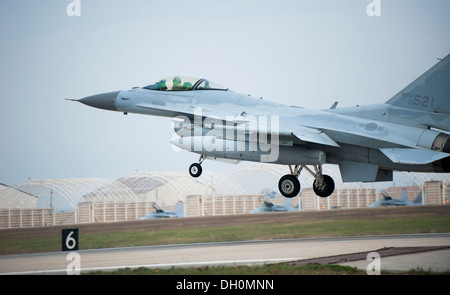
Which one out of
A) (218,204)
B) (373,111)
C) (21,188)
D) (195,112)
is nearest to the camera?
(373,111)

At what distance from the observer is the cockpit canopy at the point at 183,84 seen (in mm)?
20375

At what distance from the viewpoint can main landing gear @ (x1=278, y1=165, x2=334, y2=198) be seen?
18.9 m

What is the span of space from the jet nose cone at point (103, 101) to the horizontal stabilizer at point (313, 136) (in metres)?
7.42

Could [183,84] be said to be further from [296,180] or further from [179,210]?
[179,210]

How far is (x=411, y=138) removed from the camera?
1695cm

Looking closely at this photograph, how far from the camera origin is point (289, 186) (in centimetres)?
1894

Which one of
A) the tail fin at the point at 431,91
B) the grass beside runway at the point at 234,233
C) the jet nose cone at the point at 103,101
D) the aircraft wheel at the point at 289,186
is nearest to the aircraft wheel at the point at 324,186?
the aircraft wheel at the point at 289,186

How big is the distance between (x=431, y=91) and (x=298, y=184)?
5236mm

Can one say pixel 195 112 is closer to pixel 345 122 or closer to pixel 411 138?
pixel 345 122

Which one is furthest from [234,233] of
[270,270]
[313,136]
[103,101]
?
[313,136]

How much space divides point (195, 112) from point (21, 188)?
146 ft

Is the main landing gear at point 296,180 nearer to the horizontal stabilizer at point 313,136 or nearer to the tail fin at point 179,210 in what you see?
the horizontal stabilizer at point 313,136
